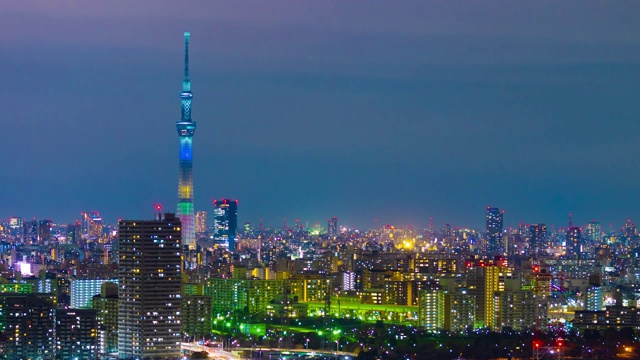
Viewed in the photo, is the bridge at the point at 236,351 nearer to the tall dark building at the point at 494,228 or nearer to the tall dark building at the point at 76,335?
the tall dark building at the point at 76,335

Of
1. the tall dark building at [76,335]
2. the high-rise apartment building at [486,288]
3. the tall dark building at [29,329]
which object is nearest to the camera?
the tall dark building at [29,329]

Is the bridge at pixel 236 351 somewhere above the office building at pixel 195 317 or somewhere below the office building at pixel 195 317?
below

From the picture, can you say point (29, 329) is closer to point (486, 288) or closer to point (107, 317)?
point (107, 317)

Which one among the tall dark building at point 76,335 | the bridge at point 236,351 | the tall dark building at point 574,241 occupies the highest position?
the tall dark building at point 574,241

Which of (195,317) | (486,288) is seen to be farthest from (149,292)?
(486,288)

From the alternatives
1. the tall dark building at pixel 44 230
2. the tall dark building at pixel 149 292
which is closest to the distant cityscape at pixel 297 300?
the tall dark building at pixel 149 292

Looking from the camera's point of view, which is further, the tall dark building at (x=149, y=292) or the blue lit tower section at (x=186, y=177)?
the blue lit tower section at (x=186, y=177)

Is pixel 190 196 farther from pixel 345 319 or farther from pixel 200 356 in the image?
pixel 200 356
